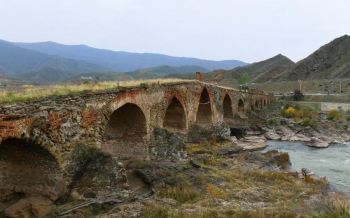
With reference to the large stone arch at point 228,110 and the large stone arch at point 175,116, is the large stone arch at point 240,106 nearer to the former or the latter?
the large stone arch at point 228,110

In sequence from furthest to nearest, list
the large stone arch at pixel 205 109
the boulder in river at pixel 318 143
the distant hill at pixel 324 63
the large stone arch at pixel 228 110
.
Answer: the distant hill at pixel 324 63 < the large stone arch at pixel 228 110 < the boulder in river at pixel 318 143 < the large stone arch at pixel 205 109

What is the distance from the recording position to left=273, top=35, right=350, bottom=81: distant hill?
7512 cm

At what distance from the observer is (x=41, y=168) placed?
26.2 ft

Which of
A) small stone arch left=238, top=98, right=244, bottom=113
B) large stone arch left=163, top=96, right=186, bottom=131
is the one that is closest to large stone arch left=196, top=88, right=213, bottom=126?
large stone arch left=163, top=96, right=186, bottom=131

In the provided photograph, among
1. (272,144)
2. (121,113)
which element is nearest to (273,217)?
(121,113)

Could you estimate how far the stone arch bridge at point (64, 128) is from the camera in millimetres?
6906

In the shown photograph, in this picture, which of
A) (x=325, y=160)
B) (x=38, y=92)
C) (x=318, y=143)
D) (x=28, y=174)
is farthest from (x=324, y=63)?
(x=28, y=174)

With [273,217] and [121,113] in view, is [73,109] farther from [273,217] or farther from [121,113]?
[273,217]

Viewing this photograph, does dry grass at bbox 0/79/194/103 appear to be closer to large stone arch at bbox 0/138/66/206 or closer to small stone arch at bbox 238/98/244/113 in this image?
large stone arch at bbox 0/138/66/206

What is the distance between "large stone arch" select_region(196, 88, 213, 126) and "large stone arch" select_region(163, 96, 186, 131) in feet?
12.3

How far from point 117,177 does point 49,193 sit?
1.97 meters

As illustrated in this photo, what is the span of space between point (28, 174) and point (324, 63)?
86.6 metres

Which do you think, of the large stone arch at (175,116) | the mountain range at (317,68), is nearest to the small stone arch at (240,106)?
the large stone arch at (175,116)

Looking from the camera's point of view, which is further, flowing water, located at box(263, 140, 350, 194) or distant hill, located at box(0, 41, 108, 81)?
distant hill, located at box(0, 41, 108, 81)
